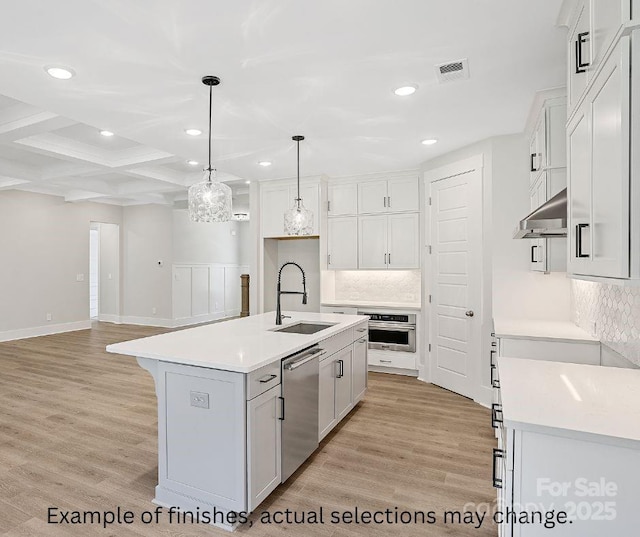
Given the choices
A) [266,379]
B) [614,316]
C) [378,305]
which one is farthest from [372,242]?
[266,379]

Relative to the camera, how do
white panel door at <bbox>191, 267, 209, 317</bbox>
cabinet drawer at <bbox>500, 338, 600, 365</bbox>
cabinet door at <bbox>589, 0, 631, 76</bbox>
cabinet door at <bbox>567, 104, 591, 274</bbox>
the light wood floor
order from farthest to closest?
white panel door at <bbox>191, 267, 209, 317</bbox> → cabinet drawer at <bbox>500, 338, 600, 365</bbox> → the light wood floor → cabinet door at <bbox>567, 104, 591, 274</bbox> → cabinet door at <bbox>589, 0, 631, 76</bbox>

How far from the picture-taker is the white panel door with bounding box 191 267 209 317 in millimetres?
9156

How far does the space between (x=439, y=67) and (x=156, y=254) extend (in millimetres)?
7607

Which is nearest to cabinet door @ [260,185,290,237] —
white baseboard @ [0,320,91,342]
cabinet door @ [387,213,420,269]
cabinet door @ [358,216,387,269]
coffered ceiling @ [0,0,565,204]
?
cabinet door @ [358,216,387,269]

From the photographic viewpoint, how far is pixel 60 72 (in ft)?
8.30

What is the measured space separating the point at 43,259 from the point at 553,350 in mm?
8572

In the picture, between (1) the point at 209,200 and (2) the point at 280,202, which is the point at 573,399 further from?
(2) the point at 280,202

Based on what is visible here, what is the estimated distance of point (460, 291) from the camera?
4.34m

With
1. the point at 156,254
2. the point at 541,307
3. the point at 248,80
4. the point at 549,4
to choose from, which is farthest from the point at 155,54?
the point at 156,254

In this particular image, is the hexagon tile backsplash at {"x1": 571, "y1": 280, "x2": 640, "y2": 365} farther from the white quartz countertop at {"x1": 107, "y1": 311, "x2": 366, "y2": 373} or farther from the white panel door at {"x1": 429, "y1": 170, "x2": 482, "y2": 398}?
the white quartz countertop at {"x1": 107, "y1": 311, "x2": 366, "y2": 373}

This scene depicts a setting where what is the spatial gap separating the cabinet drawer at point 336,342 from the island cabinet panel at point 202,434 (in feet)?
3.19

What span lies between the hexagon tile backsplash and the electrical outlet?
222 centimetres

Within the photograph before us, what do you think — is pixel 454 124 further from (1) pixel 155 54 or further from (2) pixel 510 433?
(2) pixel 510 433

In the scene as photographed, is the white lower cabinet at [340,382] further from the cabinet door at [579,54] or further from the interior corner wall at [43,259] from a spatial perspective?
the interior corner wall at [43,259]
